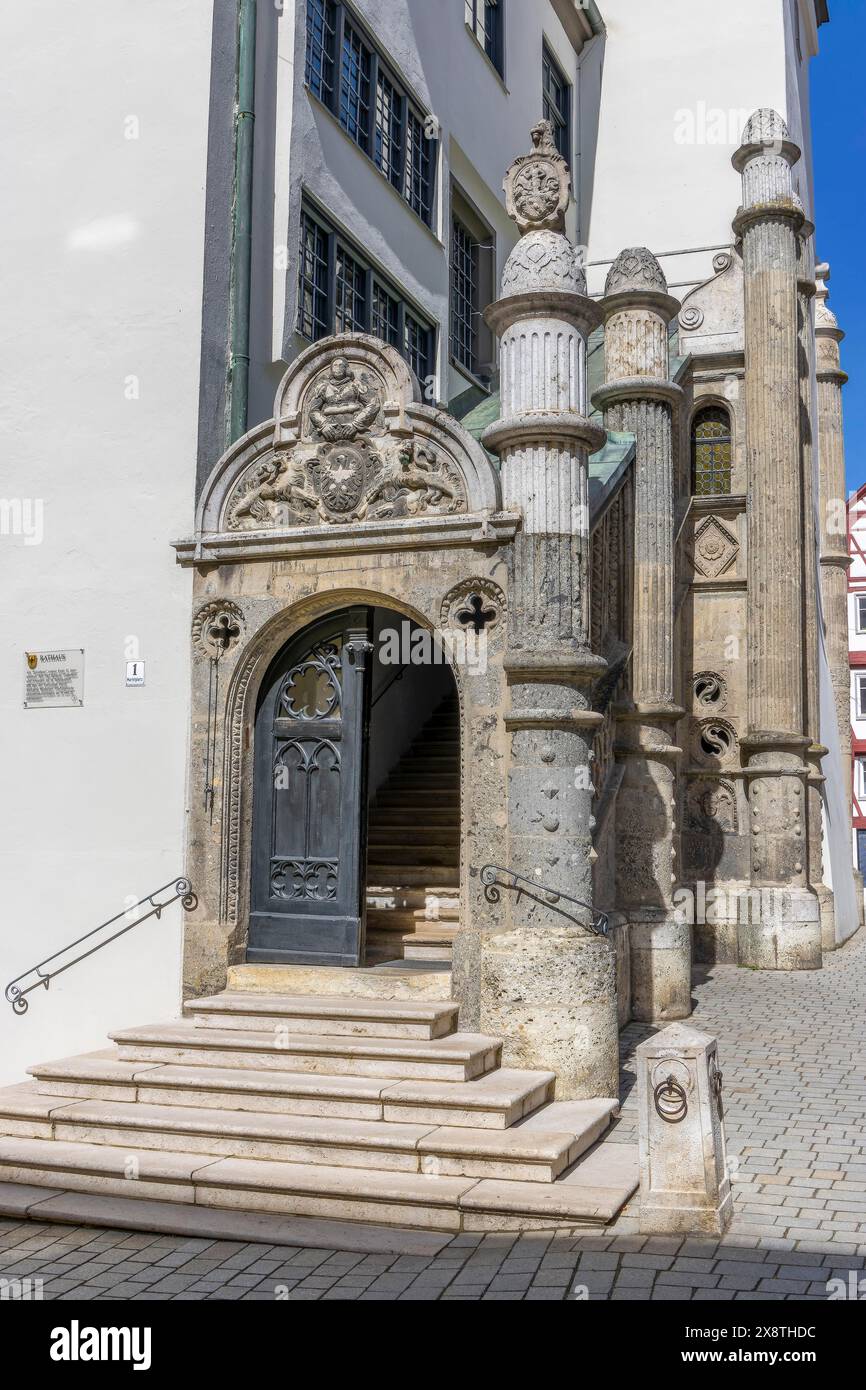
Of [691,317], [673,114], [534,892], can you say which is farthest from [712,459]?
[534,892]

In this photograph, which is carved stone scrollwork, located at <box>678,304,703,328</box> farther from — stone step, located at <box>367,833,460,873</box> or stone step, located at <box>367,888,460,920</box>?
stone step, located at <box>367,888,460,920</box>

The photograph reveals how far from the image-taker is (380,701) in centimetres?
1385

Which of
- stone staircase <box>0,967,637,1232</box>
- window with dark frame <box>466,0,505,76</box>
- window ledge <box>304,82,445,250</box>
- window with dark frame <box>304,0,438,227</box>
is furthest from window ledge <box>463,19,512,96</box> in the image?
stone staircase <box>0,967,637,1232</box>

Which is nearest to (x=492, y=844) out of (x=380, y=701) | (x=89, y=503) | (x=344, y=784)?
(x=344, y=784)

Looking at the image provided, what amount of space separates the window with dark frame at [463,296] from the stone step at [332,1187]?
1119cm

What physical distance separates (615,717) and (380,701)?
3.66 metres

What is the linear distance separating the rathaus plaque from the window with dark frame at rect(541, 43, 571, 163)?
44.7 feet

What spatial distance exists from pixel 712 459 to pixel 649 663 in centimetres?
624

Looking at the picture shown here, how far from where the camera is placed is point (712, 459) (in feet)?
54.6

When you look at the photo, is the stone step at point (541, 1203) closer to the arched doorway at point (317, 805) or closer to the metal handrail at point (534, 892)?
the metal handrail at point (534, 892)

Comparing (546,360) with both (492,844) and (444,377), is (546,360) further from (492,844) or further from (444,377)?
(444,377)

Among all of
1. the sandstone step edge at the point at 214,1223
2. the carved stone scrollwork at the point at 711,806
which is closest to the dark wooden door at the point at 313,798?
the sandstone step edge at the point at 214,1223

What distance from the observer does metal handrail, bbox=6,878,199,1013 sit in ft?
28.6

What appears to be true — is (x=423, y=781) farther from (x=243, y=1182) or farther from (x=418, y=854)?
(x=243, y=1182)
